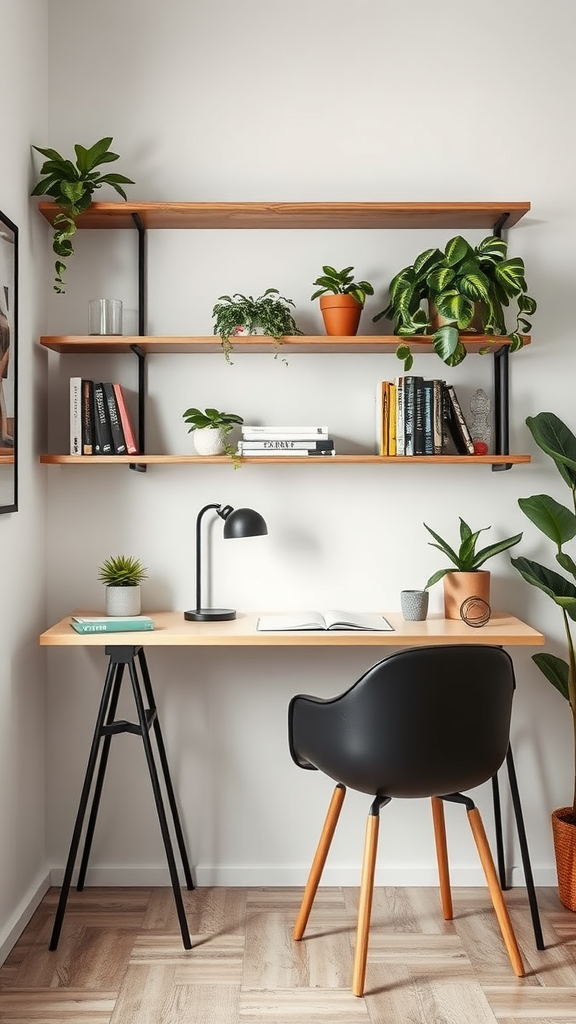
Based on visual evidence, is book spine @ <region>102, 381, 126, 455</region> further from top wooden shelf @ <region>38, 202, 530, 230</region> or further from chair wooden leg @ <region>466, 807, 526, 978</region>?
chair wooden leg @ <region>466, 807, 526, 978</region>

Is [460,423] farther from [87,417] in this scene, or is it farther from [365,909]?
[365,909]

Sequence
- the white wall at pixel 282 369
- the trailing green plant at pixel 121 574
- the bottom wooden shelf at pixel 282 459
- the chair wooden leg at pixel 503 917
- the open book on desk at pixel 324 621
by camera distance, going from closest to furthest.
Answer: the chair wooden leg at pixel 503 917 → the open book on desk at pixel 324 621 → the bottom wooden shelf at pixel 282 459 → the trailing green plant at pixel 121 574 → the white wall at pixel 282 369

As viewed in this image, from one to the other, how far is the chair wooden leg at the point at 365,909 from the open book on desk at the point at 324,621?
0.52 meters

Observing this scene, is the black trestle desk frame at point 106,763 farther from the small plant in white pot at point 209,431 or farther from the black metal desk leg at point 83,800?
the small plant in white pot at point 209,431

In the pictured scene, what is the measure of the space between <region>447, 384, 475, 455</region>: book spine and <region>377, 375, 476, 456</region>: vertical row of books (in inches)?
1.9

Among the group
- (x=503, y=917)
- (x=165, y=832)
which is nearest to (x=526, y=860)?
(x=503, y=917)

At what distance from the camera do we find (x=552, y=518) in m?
2.70

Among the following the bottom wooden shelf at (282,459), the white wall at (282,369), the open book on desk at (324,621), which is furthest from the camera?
the white wall at (282,369)

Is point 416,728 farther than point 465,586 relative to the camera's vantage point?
No

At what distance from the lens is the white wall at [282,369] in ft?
9.52

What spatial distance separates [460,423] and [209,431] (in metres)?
0.75

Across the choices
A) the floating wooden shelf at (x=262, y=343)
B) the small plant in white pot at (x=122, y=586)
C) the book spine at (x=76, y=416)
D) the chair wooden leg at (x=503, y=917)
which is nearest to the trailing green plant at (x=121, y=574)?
the small plant in white pot at (x=122, y=586)

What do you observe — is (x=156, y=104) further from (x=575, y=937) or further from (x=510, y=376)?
(x=575, y=937)

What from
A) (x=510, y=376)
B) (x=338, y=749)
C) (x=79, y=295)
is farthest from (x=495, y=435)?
(x=79, y=295)
